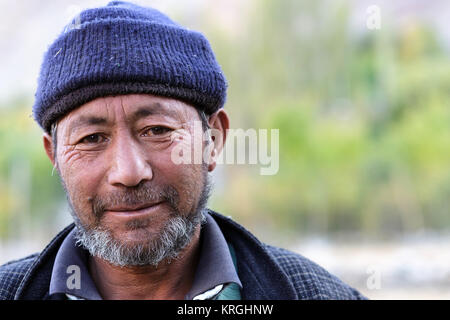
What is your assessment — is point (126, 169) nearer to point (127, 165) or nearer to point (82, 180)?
point (127, 165)

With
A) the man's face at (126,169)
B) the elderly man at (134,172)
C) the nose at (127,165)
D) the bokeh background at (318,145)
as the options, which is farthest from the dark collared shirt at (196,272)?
the bokeh background at (318,145)

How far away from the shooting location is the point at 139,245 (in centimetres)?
131

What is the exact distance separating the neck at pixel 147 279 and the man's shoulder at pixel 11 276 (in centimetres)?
18

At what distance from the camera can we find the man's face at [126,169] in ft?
4.17

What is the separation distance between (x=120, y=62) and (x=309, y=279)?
0.78 m

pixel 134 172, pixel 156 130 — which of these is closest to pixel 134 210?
pixel 134 172

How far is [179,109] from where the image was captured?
137cm

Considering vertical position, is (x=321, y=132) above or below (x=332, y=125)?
below

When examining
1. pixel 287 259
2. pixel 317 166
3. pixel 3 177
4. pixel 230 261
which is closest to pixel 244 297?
pixel 230 261

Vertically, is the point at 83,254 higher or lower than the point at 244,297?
higher

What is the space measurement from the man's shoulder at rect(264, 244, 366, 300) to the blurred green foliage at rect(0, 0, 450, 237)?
14436 millimetres

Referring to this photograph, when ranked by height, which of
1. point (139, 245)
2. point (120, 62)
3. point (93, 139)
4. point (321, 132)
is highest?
point (321, 132)

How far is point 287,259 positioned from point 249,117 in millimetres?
17203
